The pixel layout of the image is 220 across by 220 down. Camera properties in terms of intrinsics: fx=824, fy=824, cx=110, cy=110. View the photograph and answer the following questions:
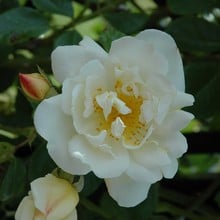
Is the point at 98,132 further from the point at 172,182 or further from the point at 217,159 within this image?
the point at 217,159

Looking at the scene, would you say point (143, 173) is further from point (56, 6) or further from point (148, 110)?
point (56, 6)

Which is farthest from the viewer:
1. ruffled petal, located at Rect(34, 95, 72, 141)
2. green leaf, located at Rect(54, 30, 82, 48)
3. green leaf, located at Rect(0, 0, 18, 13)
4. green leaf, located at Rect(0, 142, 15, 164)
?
green leaf, located at Rect(0, 0, 18, 13)

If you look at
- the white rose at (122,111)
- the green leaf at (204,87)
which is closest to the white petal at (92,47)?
the white rose at (122,111)

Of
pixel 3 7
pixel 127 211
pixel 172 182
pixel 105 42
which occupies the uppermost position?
pixel 105 42

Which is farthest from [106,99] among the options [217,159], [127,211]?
[217,159]

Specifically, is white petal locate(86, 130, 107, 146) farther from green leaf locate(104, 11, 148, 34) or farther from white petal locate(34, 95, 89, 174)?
green leaf locate(104, 11, 148, 34)

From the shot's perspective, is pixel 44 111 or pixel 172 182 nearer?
pixel 44 111

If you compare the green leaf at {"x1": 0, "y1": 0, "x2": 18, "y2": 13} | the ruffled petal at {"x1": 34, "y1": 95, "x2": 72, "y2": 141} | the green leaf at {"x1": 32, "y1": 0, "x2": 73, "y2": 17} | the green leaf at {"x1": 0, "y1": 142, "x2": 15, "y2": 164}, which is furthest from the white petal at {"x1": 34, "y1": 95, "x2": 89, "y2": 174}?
the green leaf at {"x1": 0, "y1": 0, "x2": 18, "y2": 13}

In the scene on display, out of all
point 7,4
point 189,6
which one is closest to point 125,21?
point 189,6
